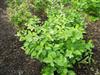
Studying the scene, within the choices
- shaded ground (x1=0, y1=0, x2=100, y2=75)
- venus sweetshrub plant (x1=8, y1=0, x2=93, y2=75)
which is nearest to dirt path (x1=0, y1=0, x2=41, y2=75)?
shaded ground (x1=0, y1=0, x2=100, y2=75)

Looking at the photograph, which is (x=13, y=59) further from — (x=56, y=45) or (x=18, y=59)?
(x=56, y=45)

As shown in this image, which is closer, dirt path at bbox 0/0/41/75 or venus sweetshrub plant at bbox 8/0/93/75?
venus sweetshrub plant at bbox 8/0/93/75

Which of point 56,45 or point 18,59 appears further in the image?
point 18,59

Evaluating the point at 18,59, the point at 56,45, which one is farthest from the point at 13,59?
the point at 56,45

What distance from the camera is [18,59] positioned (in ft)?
16.0

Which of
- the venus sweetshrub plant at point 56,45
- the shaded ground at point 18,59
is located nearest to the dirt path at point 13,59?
the shaded ground at point 18,59

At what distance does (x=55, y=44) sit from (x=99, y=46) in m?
1.32

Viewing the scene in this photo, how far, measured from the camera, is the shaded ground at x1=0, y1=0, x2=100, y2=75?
184 inches

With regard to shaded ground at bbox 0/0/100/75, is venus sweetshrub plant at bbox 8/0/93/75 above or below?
above

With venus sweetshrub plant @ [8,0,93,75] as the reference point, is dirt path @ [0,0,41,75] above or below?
below

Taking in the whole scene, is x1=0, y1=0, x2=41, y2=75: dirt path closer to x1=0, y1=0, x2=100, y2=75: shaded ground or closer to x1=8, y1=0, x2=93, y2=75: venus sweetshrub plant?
x1=0, y1=0, x2=100, y2=75: shaded ground

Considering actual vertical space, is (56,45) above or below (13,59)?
above

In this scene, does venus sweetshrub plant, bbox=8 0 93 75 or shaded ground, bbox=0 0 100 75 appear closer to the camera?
venus sweetshrub plant, bbox=8 0 93 75

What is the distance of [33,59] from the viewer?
4.87m
